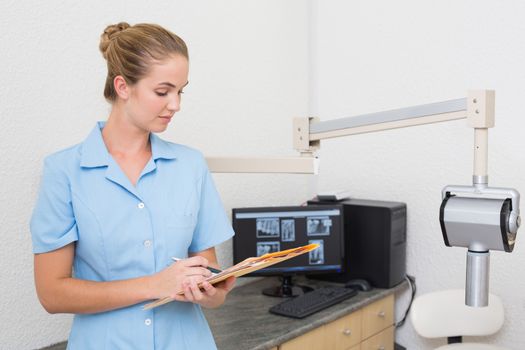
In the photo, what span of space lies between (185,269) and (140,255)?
14 centimetres

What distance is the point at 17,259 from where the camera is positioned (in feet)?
5.49

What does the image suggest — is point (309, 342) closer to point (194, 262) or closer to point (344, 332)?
point (344, 332)

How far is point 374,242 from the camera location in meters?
2.39

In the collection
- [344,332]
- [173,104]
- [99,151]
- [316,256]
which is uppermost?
[173,104]

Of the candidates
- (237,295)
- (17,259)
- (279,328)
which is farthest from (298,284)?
(17,259)

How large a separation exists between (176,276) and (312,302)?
107cm

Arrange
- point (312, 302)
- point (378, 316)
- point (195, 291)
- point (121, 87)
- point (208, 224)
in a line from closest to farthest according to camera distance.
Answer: point (195, 291)
point (121, 87)
point (208, 224)
point (312, 302)
point (378, 316)

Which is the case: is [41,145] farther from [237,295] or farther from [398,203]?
[398,203]

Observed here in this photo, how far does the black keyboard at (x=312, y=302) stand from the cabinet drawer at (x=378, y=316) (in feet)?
0.37

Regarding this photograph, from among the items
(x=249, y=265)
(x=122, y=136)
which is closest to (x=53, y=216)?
(x=122, y=136)

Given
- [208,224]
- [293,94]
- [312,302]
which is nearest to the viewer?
[208,224]

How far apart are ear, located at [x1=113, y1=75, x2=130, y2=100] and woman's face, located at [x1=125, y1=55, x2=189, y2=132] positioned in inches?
0.4

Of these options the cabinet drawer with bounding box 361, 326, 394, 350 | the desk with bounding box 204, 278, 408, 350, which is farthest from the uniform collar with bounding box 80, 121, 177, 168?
the cabinet drawer with bounding box 361, 326, 394, 350

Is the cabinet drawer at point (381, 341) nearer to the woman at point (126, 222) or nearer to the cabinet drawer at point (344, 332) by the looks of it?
the cabinet drawer at point (344, 332)
